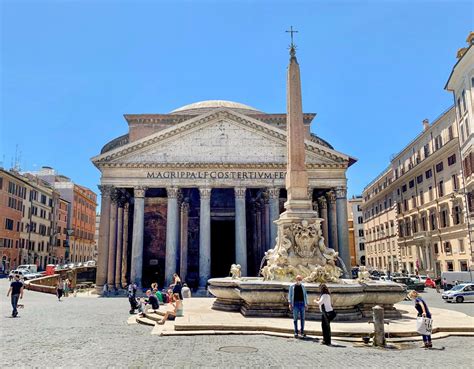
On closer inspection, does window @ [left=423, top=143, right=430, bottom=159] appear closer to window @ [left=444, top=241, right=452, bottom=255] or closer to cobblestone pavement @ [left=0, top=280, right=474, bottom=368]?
window @ [left=444, top=241, right=452, bottom=255]

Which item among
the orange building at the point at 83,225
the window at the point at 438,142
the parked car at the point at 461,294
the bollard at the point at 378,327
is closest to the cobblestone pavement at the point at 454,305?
the parked car at the point at 461,294

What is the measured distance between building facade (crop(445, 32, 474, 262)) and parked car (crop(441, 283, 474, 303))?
24.8ft

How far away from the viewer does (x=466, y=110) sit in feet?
93.7

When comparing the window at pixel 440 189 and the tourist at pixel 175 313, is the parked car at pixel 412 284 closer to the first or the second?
the window at pixel 440 189

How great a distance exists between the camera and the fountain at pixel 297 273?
35.8ft

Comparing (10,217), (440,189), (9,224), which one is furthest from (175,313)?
(10,217)

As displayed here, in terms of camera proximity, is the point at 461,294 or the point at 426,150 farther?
the point at 426,150

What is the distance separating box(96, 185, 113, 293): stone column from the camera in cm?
3017

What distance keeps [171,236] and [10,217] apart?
29.8 m

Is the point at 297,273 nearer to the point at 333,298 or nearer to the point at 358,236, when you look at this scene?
the point at 333,298

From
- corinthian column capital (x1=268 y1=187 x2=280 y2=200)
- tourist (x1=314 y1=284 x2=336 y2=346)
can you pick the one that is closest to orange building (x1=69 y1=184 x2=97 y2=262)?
Answer: corinthian column capital (x1=268 y1=187 x2=280 y2=200)

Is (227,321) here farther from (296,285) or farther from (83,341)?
(83,341)

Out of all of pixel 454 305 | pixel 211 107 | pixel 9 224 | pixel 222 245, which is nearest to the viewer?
pixel 454 305

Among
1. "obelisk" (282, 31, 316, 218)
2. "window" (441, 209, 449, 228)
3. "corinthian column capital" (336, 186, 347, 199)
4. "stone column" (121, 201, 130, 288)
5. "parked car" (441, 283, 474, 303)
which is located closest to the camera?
"obelisk" (282, 31, 316, 218)
